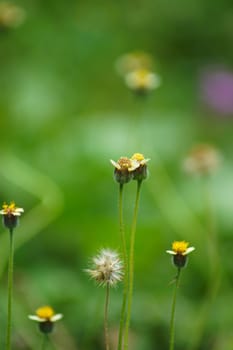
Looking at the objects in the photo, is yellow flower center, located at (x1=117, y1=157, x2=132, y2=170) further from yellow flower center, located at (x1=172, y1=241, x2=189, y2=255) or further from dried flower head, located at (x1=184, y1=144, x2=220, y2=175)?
dried flower head, located at (x1=184, y1=144, x2=220, y2=175)

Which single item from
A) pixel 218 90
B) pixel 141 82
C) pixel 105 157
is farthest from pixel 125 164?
pixel 218 90

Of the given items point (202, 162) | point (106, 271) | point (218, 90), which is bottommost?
point (106, 271)

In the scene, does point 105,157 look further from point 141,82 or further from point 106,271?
point 106,271

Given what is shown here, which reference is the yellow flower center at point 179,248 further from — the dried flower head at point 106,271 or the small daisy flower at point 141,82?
the small daisy flower at point 141,82

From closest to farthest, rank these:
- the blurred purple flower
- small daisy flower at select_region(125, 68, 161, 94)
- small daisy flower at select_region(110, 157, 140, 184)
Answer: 1. small daisy flower at select_region(110, 157, 140, 184)
2. small daisy flower at select_region(125, 68, 161, 94)
3. the blurred purple flower

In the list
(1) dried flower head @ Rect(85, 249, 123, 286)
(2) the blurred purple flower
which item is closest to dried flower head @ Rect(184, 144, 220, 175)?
(1) dried flower head @ Rect(85, 249, 123, 286)
